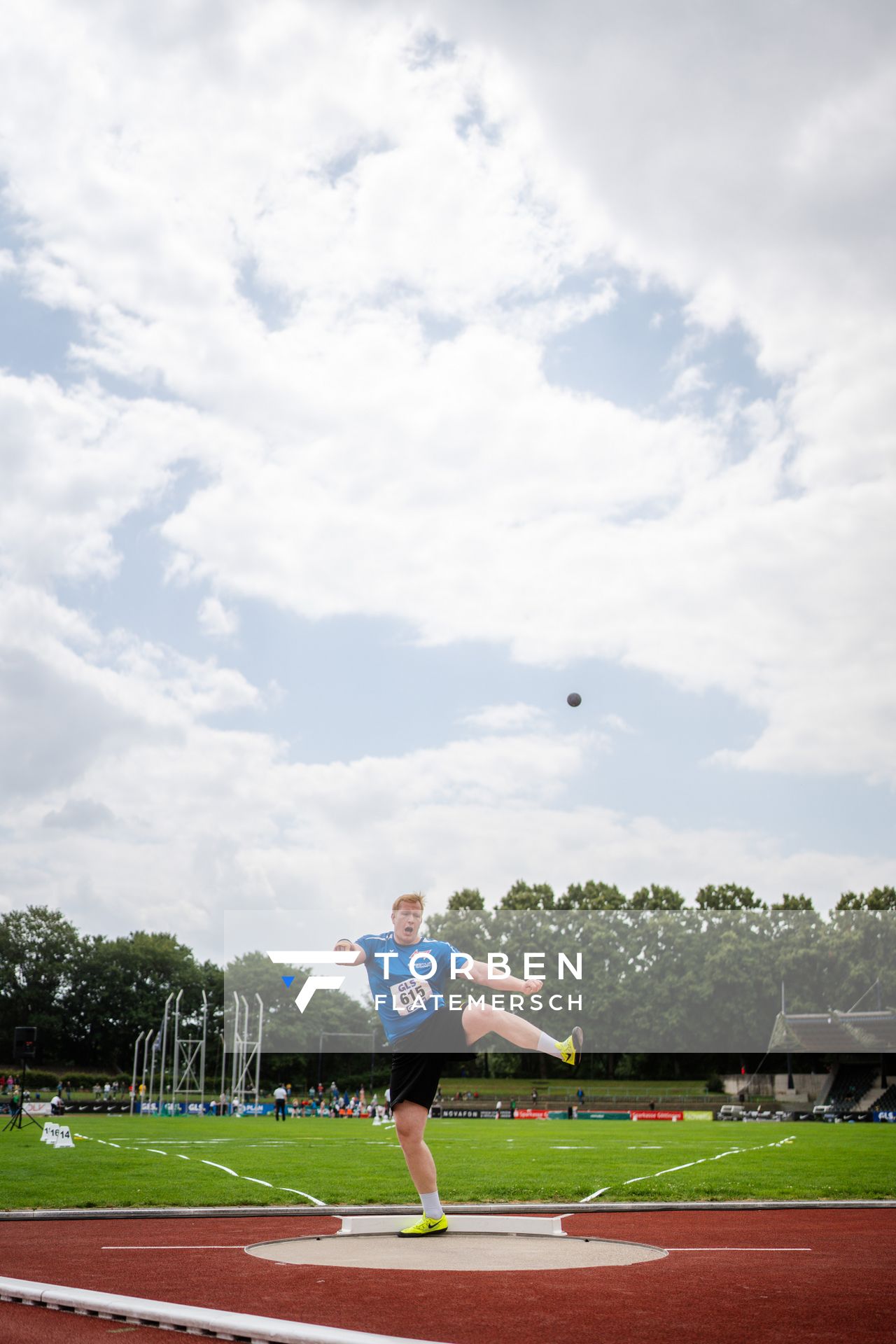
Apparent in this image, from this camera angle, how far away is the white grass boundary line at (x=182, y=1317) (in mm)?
5652

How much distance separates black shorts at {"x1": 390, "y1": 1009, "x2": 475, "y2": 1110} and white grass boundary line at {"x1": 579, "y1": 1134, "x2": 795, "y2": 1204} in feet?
13.7

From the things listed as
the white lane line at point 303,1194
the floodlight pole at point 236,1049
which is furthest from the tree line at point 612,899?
the white lane line at point 303,1194

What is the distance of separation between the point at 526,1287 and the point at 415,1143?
8.79 ft

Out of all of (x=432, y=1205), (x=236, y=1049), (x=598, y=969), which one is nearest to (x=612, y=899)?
(x=598, y=969)

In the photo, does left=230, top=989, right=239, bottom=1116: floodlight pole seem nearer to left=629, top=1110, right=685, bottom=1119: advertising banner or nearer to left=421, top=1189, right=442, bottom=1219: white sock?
left=629, top=1110, right=685, bottom=1119: advertising banner

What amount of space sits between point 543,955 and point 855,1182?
64667 mm

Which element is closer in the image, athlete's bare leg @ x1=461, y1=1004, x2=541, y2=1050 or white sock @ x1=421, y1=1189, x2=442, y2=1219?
athlete's bare leg @ x1=461, y1=1004, x2=541, y2=1050

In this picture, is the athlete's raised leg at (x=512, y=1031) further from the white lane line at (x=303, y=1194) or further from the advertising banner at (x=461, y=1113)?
the advertising banner at (x=461, y=1113)

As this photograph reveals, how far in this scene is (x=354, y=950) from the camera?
10.5 m

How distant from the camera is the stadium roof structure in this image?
6244cm

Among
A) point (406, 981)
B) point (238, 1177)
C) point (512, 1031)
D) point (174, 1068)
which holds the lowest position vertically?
point (174, 1068)

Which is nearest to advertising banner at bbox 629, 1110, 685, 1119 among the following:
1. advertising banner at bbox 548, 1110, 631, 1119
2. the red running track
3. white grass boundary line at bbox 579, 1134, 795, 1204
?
advertising banner at bbox 548, 1110, 631, 1119

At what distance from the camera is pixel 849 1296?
7516mm

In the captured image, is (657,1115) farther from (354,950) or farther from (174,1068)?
(354,950)
